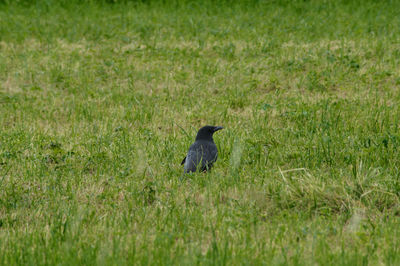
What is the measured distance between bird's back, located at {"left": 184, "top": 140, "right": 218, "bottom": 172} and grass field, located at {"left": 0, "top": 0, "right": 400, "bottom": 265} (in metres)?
0.14

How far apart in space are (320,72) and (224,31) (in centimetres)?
477

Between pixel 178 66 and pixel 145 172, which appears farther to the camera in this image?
pixel 178 66

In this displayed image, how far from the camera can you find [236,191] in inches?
199

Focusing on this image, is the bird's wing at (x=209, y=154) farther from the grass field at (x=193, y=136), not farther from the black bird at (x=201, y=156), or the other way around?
the grass field at (x=193, y=136)

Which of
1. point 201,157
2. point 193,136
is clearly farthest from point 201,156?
point 193,136

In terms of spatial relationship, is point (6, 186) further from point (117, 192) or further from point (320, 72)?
point (320, 72)

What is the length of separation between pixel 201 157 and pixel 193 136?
1807mm

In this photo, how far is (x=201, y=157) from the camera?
5734mm

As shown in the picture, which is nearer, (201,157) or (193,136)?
(201,157)

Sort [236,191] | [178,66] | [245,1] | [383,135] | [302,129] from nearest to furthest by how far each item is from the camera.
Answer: [236,191]
[383,135]
[302,129]
[178,66]
[245,1]

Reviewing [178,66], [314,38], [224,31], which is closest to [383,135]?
[178,66]

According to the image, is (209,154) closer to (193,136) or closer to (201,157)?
(201,157)

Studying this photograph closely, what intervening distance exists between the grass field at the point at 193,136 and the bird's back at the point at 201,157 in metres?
0.14

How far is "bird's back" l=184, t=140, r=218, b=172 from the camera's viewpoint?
5.68m
